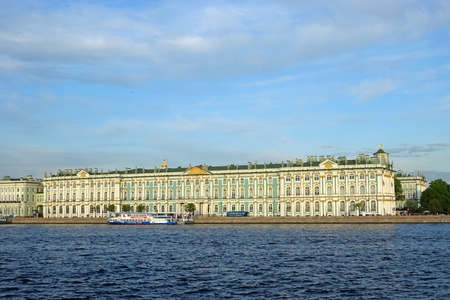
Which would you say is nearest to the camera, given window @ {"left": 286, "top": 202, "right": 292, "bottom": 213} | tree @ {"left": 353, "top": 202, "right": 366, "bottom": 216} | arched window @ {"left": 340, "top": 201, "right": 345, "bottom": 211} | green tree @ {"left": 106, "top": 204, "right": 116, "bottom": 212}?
tree @ {"left": 353, "top": 202, "right": 366, "bottom": 216}

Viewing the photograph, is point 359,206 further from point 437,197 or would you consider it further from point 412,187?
point 412,187

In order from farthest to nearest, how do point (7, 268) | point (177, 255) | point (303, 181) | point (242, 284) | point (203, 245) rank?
Result: point (303, 181), point (203, 245), point (177, 255), point (7, 268), point (242, 284)

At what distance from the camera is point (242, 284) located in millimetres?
30438

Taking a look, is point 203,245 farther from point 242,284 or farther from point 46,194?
point 46,194

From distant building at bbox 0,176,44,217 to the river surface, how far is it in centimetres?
9881

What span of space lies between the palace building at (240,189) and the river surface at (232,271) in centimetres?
5247

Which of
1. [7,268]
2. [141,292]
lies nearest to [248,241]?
[7,268]

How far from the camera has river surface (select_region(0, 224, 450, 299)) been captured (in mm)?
28156

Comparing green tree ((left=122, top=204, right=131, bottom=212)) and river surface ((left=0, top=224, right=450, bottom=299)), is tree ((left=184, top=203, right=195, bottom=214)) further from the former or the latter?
river surface ((left=0, top=224, right=450, bottom=299))

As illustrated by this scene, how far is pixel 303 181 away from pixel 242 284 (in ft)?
268

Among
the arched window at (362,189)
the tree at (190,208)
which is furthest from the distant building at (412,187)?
the tree at (190,208)

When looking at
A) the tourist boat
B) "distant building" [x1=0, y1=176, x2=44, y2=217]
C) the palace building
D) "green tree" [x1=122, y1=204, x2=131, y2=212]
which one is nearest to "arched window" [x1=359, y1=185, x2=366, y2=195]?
the palace building

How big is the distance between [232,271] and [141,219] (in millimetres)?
76373

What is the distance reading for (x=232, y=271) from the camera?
35.2 meters
